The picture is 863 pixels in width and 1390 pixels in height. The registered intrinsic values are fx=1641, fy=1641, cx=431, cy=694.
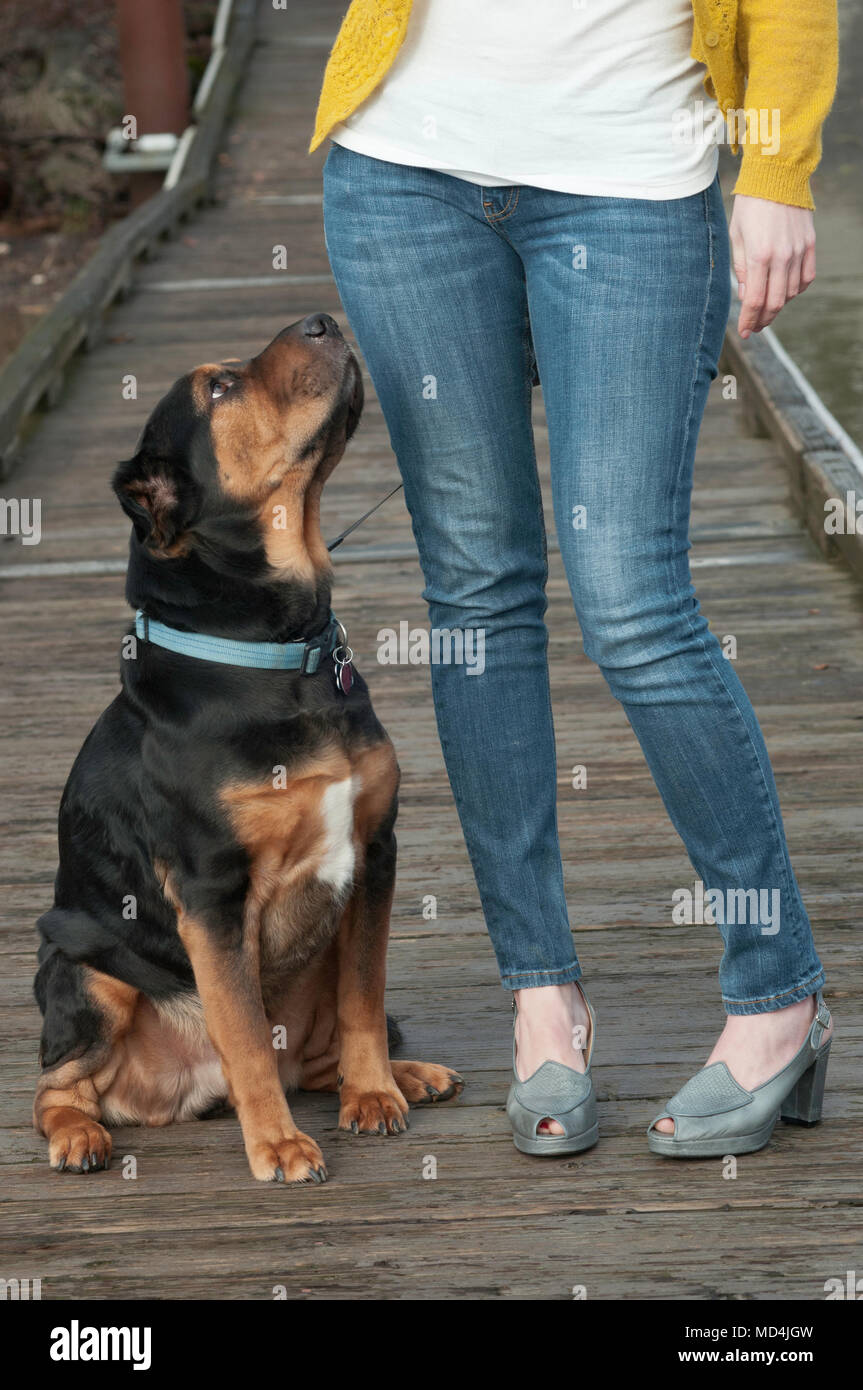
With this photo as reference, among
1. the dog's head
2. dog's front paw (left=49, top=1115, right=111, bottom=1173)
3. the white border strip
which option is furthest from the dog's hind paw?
the white border strip

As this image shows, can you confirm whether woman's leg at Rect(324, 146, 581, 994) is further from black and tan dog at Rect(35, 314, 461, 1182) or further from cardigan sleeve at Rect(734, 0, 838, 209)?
cardigan sleeve at Rect(734, 0, 838, 209)

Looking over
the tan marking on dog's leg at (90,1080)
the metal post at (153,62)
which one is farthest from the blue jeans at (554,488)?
the metal post at (153,62)

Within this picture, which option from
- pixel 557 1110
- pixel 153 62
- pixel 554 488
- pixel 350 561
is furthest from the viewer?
pixel 153 62

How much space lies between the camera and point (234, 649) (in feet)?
7.71

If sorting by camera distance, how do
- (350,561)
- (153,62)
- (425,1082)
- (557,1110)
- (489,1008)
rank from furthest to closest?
(153,62)
(350,561)
(489,1008)
(425,1082)
(557,1110)

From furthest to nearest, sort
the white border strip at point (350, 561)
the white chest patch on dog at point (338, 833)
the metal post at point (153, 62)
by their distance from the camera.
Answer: the metal post at point (153, 62) < the white border strip at point (350, 561) < the white chest patch on dog at point (338, 833)

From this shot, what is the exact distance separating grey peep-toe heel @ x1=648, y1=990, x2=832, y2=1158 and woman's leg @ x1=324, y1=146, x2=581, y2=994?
24 centimetres

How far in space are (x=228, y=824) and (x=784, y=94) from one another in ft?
3.87

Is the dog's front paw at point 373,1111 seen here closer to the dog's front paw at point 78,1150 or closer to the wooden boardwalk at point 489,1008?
the wooden boardwalk at point 489,1008

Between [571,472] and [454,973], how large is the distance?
1165 mm

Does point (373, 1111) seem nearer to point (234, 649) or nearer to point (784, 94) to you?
point (234, 649)

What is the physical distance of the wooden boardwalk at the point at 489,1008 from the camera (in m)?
2.05

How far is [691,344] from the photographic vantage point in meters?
2.04

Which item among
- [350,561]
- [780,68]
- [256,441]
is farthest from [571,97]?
[350,561]
